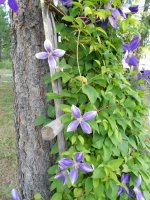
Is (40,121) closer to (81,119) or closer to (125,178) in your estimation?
(81,119)

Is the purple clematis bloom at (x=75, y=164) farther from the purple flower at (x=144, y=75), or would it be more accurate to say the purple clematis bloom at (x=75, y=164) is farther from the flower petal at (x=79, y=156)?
the purple flower at (x=144, y=75)

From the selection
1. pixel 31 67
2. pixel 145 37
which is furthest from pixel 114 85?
pixel 145 37

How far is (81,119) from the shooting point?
107 cm

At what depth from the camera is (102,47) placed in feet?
3.83

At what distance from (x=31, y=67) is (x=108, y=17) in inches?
16.8

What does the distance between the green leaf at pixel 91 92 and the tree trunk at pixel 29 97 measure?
0.86 ft

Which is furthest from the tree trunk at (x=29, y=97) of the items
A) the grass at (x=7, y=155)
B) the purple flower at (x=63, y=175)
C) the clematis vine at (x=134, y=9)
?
the grass at (x=7, y=155)

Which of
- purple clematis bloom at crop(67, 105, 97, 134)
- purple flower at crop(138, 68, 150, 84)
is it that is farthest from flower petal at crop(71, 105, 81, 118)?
purple flower at crop(138, 68, 150, 84)

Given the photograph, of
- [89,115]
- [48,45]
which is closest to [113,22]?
[48,45]

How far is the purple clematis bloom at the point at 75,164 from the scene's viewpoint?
1.09 metres

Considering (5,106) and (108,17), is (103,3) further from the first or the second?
(5,106)

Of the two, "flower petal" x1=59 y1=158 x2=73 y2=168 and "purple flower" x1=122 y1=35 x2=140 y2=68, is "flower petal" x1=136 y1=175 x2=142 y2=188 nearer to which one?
"flower petal" x1=59 y1=158 x2=73 y2=168

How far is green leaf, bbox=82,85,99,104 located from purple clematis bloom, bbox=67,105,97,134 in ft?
0.22

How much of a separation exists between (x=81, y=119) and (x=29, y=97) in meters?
0.36
